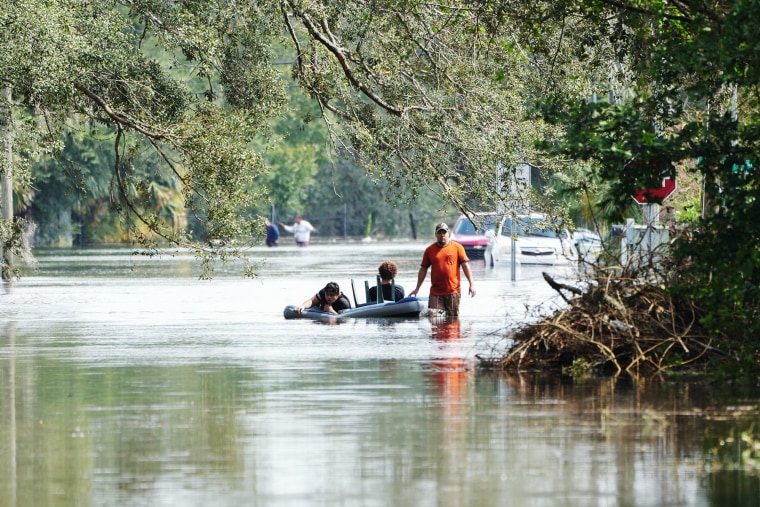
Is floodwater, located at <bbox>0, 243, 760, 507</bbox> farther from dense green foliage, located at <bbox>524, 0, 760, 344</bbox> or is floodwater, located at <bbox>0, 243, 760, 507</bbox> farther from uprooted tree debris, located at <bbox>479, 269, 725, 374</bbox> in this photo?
dense green foliage, located at <bbox>524, 0, 760, 344</bbox>

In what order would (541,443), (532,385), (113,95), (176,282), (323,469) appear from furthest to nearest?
(176,282)
(113,95)
(532,385)
(541,443)
(323,469)

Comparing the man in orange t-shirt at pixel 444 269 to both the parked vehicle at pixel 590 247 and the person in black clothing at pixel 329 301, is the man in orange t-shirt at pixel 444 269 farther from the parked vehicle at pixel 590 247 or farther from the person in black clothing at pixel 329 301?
the parked vehicle at pixel 590 247

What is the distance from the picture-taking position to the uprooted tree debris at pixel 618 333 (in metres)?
15.1

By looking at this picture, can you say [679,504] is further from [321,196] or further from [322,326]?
[321,196]

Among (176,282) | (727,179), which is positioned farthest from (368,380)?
(176,282)

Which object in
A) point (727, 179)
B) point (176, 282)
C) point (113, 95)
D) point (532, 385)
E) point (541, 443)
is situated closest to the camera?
point (541, 443)

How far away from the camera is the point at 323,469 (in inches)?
365

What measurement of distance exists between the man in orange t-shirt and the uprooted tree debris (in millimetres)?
7329

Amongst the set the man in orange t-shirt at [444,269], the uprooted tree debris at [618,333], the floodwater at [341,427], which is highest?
the man in orange t-shirt at [444,269]

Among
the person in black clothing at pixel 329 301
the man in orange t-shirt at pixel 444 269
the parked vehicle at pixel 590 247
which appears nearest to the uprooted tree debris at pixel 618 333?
the parked vehicle at pixel 590 247

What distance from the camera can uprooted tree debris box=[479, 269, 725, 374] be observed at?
49.5ft

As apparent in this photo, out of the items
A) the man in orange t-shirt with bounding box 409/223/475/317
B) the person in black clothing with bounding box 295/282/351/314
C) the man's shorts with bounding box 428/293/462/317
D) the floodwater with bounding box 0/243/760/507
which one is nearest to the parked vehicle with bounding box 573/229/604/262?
the floodwater with bounding box 0/243/760/507

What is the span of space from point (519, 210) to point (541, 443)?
56.4ft

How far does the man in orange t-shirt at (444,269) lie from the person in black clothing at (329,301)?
1399 mm
